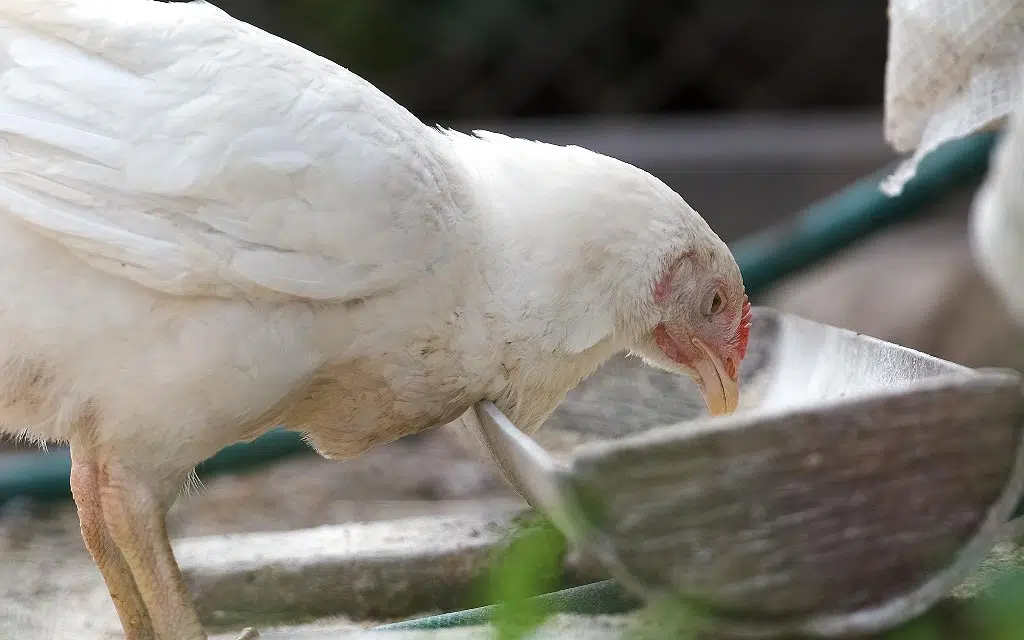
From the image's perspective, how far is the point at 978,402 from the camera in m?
1.16

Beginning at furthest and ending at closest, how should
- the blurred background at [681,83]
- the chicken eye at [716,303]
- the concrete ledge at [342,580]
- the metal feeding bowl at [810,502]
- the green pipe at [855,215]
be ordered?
the blurred background at [681,83], the green pipe at [855,215], the concrete ledge at [342,580], the chicken eye at [716,303], the metal feeding bowl at [810,502]

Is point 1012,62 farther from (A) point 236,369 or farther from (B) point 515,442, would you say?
(A) point 236,369

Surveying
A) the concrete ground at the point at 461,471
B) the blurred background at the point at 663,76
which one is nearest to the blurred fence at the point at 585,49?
the blurred background at the point at 663,76

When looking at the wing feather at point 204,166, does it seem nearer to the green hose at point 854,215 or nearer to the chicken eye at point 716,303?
the chicken eye at point 716,303

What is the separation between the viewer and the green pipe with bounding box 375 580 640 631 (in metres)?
1.65

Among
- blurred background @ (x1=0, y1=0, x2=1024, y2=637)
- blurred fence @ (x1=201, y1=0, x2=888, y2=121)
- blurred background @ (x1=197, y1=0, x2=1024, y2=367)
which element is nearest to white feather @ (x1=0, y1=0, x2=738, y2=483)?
blurred background @ (x1=0, y1=0, x2=1024, y2=637)

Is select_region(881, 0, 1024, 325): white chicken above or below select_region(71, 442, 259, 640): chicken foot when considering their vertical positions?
above

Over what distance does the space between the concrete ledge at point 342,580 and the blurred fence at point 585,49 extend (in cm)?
309

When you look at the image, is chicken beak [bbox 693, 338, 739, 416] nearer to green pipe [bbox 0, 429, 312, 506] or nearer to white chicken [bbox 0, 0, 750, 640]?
white chicken [bbox 0, 0, 750, 640]

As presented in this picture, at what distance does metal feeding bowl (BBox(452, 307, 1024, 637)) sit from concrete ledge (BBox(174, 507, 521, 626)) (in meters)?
0.95

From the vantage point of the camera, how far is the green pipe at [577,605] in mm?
1652

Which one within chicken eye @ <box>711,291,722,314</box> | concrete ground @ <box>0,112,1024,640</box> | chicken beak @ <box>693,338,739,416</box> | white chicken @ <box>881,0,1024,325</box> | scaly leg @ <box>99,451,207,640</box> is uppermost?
white chicken @ <box>881,0,1024,325</box>

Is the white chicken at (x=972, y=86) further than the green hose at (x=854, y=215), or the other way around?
the green hose at (x=854, y=215)

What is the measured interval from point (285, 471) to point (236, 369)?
228cm
